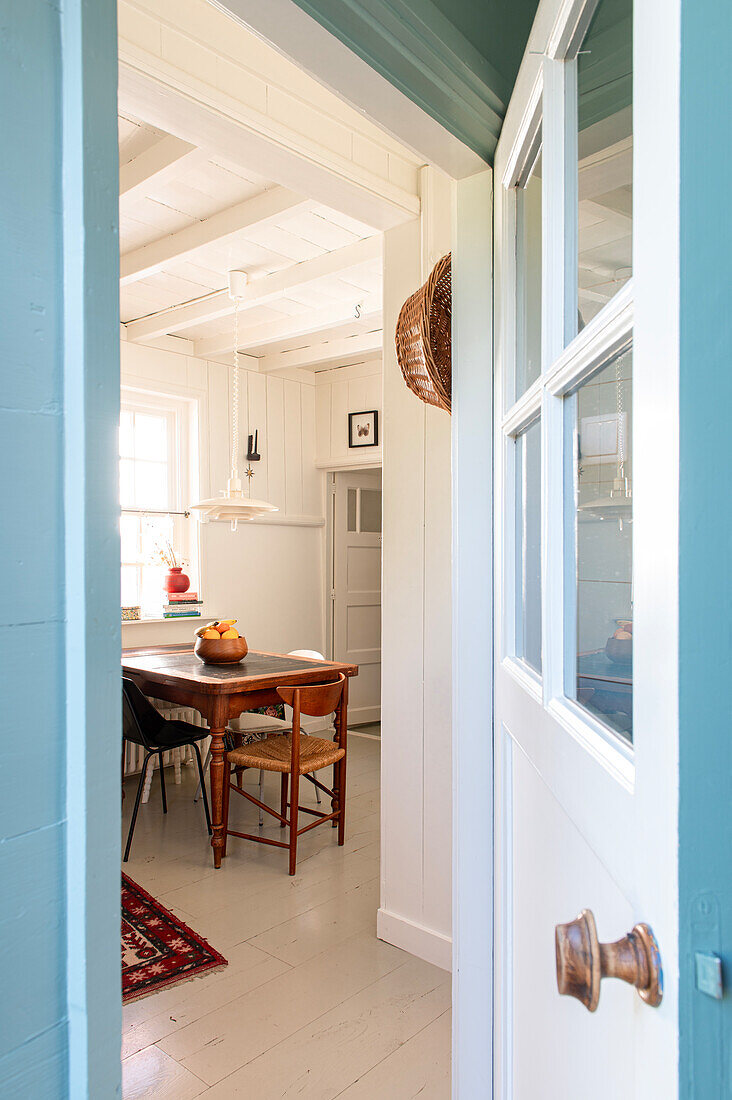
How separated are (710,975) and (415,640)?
213 centimetres

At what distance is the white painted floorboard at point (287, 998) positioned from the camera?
74.0 inches

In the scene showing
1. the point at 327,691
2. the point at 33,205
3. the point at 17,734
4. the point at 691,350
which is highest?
the point at 33,205

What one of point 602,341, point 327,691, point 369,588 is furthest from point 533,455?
point 369,588

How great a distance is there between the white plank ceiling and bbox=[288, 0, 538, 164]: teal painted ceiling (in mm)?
1439

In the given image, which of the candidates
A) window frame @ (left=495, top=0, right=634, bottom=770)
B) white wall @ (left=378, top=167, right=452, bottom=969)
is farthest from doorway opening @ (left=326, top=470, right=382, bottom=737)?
window frame @ (left=495, top=0, right=634, bottom=770)

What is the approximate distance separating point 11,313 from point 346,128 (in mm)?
2052

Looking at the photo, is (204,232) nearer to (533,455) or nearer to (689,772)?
(533,455)

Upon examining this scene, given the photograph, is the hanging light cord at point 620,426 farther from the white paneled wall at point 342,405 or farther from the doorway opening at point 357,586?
the doorway opening at point 357,586

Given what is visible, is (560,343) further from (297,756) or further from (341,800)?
(341,800)

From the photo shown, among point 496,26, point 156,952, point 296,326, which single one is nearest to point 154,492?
point 296,326

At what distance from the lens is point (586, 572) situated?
76cm

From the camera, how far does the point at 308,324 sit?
14.9 ft

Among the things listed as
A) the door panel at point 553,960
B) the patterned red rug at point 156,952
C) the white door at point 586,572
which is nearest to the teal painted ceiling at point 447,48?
the white door at point 586,572

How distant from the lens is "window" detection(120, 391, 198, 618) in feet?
15.9
